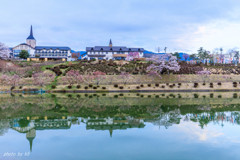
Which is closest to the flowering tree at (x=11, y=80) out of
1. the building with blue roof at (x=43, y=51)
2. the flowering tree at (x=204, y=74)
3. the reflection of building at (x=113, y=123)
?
the reflection of building at (x=113, y=123)

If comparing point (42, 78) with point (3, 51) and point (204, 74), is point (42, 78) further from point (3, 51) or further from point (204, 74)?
point (204, 74)

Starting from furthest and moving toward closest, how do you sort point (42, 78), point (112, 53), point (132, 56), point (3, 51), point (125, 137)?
point (112, 53) < point (132, 56) < point (3, 51) < point (42, 78) < point (125, 137)

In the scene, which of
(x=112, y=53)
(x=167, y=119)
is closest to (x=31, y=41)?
(x=112, y=53)

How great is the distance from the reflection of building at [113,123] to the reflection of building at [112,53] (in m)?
69.4

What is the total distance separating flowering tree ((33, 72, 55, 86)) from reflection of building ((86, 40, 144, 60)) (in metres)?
34.3

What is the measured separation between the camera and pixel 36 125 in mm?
17828

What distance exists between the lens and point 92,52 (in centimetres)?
9144

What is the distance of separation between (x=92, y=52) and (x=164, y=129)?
78.3 m

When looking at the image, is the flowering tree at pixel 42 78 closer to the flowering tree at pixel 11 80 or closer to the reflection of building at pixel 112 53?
the flowering tree at pixel 11 80

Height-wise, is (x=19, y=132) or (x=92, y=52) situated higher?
(x=92, y=52)

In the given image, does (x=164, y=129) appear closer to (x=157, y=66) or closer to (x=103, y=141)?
(x=103, y=141)

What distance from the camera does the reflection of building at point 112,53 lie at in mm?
90000

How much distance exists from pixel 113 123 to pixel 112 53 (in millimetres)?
75984

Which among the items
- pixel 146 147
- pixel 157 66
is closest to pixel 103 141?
pixel 146 147
